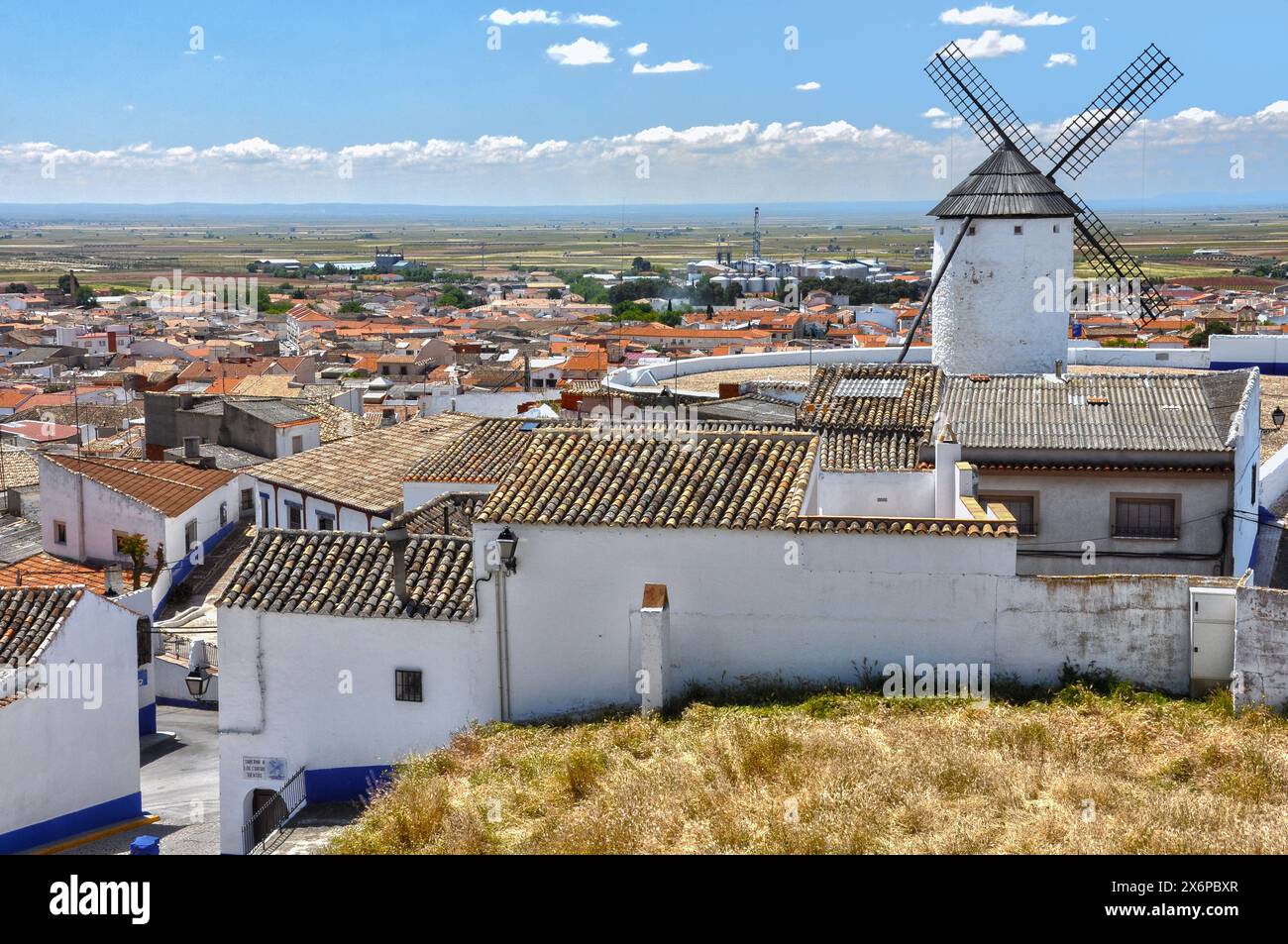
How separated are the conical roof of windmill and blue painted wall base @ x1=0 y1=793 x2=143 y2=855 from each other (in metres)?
13.9

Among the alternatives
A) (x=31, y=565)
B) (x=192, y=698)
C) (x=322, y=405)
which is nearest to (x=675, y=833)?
(x=192, y=698)

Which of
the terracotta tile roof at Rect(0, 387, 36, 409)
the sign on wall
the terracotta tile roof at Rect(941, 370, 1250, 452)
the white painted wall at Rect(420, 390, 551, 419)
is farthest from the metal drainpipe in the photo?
the terracotta tile roof at Rect(0, 387, 36, 409)

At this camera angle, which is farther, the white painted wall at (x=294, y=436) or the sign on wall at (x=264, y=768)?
the white painted wall at (x=294, y=436)

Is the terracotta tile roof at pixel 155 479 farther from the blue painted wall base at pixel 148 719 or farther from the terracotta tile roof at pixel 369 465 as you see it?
the blue painted wall base at pixel 148 719

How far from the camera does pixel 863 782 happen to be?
859 cm

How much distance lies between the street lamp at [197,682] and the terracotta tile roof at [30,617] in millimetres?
3379

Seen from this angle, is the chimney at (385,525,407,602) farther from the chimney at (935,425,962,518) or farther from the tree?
the tree

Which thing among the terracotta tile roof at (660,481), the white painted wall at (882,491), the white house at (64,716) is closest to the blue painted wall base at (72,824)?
the white house at (64,716)

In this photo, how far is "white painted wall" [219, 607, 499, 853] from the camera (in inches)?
464

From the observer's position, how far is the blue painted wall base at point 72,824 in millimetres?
13812

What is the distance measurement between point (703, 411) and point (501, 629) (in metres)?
10.7

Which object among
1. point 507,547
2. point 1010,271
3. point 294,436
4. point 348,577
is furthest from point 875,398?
point 294,436

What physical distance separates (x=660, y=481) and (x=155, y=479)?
54.4 ft
